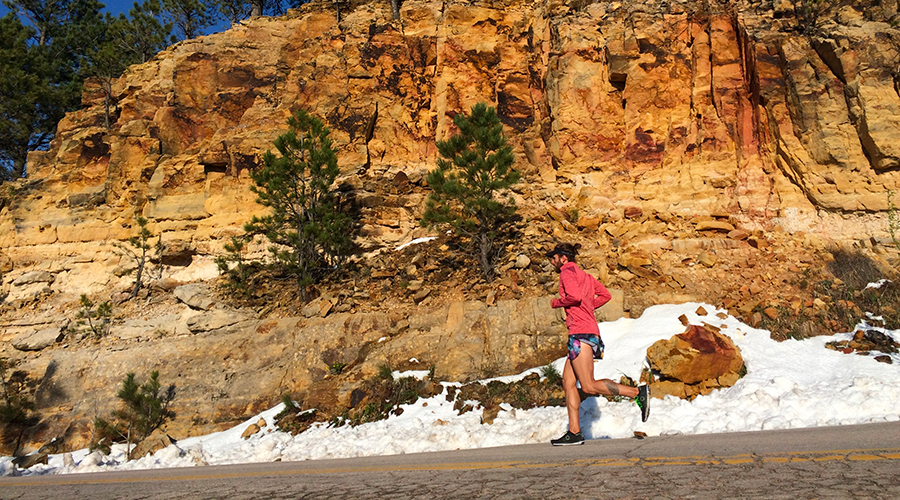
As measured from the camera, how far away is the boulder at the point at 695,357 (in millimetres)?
7965

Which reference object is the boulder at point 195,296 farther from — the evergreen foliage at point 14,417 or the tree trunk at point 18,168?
the tree trunk at point 18,168

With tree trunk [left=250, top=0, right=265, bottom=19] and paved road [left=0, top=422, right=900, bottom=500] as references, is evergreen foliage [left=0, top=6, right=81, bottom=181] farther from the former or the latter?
paved road [left=0, top=422, right=900, bottom=500]

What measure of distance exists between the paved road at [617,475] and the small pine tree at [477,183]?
8.77 m

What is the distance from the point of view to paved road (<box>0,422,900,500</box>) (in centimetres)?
303

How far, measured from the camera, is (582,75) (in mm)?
17500

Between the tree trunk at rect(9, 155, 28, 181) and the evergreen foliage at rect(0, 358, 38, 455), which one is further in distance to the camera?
the tree trunk at rect(9, 155, 28, 181)

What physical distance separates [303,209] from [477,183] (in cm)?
554

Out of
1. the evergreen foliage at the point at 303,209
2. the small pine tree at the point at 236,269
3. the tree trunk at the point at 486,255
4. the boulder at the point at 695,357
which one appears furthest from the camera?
the small pine tree at the point at 236,269

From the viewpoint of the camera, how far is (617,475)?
3.60 m

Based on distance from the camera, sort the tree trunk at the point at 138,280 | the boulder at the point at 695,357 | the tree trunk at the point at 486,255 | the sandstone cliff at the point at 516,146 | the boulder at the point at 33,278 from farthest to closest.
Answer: the boulder at the point at 33,278 → the tree trunk at the point at 138,280 → the tree trunk at the point at 486,255 → the sandstone cliff at the point at 516,146 → the boulder at the point at 695,357

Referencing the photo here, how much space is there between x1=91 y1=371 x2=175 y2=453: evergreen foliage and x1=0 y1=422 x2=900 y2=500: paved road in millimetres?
6375

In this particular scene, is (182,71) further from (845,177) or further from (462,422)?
(845,177)

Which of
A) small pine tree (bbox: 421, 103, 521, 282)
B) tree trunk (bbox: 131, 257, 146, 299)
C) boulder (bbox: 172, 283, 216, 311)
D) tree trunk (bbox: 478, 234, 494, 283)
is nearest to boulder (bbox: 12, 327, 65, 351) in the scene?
tree trunk (bbox: 131, 257, 146, 299)

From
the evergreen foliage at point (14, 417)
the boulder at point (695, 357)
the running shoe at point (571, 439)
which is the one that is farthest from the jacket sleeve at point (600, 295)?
the evergreen foliage at point (14, 417)
